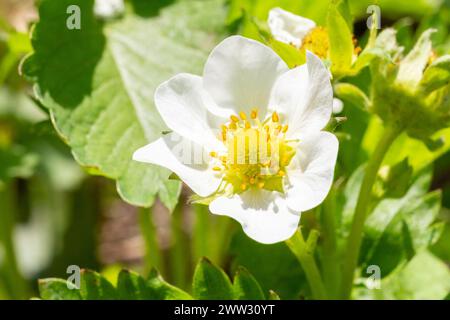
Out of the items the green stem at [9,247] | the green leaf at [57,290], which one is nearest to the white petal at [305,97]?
the green leaf at [57,290]

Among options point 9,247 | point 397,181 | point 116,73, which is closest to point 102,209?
point 9,247

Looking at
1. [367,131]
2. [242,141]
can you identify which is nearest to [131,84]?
[242,141]

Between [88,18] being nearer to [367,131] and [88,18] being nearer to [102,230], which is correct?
[367,131]

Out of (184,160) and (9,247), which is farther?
(9,247)

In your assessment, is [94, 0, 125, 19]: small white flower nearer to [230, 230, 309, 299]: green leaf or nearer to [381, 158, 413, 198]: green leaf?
[230, 230, 309, 299]: green leaf

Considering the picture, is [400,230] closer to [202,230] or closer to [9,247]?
[202,230]

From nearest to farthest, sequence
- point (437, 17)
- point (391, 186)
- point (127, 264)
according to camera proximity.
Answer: point (391, 186) < point (437, 17) < point (127, 264)

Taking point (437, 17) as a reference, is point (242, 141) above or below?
below

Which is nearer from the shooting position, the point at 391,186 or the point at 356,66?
the point at 356,66
